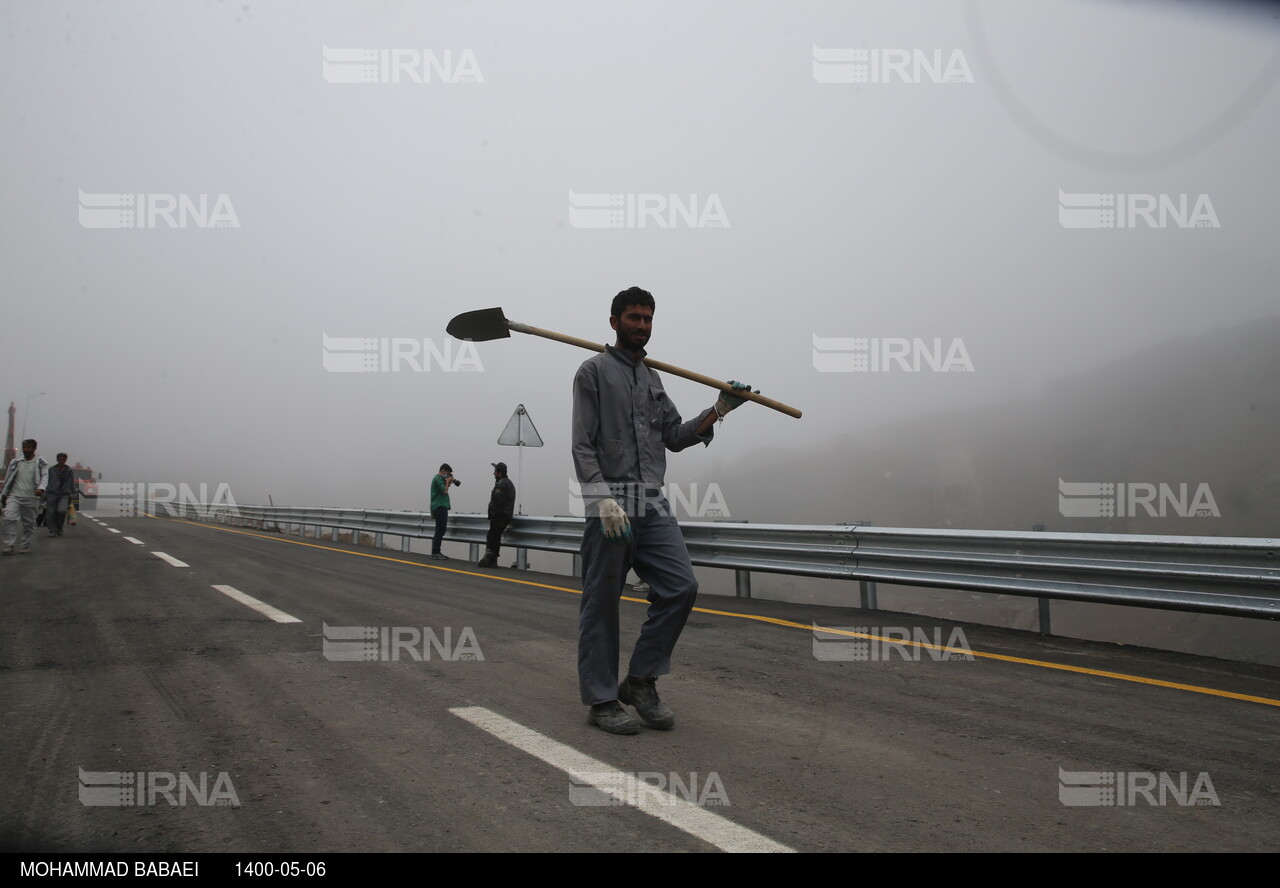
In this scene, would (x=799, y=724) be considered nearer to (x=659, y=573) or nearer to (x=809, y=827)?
(x=659, y=573)

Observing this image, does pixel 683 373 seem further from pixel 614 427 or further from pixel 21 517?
pixel 21 517

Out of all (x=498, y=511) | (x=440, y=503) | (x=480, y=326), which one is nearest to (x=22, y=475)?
(x=440, y=503)

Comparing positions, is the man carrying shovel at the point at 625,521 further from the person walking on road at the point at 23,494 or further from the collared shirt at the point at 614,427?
the person walking on road at the point at 23,494

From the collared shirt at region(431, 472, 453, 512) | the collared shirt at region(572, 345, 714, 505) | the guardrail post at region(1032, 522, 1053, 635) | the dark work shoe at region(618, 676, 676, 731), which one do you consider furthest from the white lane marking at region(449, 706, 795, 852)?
the collared shirt at region(431, 472, 453, 512)

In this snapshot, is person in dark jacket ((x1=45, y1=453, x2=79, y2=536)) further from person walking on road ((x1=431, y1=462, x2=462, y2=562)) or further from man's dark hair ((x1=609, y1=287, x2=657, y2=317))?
man's dark hair ((x1=609, y1=287, x2=657, y2=317))

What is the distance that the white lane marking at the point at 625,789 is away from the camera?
2.28 meters

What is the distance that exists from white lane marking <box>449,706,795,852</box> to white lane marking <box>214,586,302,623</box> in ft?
11.1

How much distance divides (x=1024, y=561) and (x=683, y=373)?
11.6ft

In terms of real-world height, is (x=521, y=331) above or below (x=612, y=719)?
above

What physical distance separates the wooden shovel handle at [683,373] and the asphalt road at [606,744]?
1507mm

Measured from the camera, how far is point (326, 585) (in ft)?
29.8

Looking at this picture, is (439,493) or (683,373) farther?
(439,493)

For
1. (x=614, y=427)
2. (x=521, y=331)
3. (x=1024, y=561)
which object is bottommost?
(x=1024, y=561)

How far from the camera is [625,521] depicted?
3.54m
